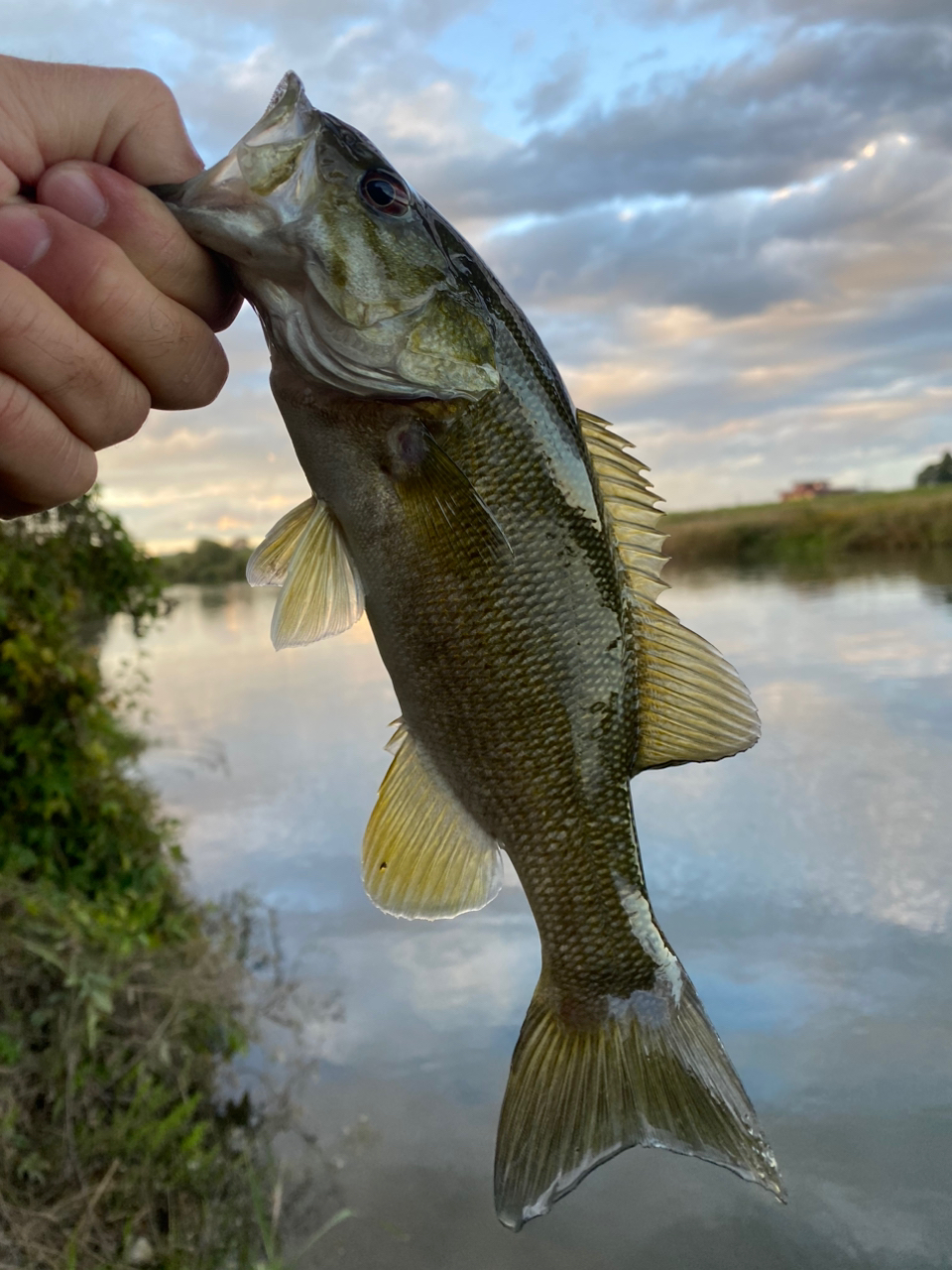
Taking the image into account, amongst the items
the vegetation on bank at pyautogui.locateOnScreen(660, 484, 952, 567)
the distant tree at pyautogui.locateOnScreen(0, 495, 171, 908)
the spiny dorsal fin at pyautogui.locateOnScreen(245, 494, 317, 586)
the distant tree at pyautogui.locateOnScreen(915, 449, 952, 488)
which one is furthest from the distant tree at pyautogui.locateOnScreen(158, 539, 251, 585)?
the distant tree at pyautogui.locateOnScreen(915, 449, 952, 488)

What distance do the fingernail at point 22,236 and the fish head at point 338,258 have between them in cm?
18

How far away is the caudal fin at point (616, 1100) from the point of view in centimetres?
145

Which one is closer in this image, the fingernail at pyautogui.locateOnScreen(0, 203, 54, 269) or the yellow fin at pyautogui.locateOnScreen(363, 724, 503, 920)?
the fingernail at pyautogui.locateOnScreen(0, 203, 54, 269)

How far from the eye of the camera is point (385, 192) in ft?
4.53

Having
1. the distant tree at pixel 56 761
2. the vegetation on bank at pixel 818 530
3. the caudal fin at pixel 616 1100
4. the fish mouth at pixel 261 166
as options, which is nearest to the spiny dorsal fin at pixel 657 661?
the caudal fin at pixel 616 1100

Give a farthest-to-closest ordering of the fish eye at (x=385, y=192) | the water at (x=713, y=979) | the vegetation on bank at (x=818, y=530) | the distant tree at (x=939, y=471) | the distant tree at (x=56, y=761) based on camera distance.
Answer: the distant tree at (x=939, y=471) → the vegetation on bank at (x=818, y=530) → the distant tree at (x=56, y=761) → the water at (x=713, y=979) → the fish eye at (x=385, y=192)

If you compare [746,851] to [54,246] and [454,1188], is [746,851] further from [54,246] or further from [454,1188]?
[54,246]

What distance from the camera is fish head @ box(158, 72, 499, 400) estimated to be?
126 centimetres

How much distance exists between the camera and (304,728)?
39.6 ft

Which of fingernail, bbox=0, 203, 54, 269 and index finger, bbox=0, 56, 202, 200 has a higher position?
index finger, bbox=0, 56, 202, 200

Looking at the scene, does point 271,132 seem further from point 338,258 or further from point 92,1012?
point 92,1012

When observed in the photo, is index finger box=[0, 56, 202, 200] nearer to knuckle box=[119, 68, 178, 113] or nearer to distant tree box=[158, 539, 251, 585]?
knuckle box=[119, 68, 178, 113]

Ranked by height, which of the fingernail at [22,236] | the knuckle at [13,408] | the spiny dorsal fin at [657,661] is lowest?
the spiny dorsal fin at [657,661]

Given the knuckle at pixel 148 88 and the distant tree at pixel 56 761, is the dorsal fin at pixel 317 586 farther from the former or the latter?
the distant tree at pixel 56 761
